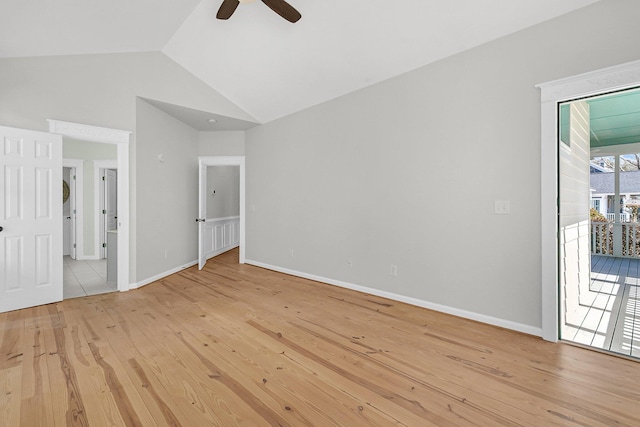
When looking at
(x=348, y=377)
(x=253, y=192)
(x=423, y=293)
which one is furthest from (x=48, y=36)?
(x=423, y=293)

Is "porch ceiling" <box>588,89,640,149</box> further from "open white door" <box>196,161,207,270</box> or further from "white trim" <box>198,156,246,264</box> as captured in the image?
"open white door" <box>196,161,207,270</box>

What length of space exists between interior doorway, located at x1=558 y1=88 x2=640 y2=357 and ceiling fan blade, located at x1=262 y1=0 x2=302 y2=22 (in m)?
2.50

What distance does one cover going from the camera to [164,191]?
493 cm

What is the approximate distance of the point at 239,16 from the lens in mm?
3445

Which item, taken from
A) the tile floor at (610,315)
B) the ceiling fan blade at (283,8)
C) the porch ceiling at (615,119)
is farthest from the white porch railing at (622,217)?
the ceiling fan blade at (283,8)

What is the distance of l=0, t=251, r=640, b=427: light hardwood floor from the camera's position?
5.47ft

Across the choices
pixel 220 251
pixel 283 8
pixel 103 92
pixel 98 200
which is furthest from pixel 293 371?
pixel 98 200

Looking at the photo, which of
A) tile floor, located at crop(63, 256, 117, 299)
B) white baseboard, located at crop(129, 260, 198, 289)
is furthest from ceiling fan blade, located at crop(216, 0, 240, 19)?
tile floor, located at crop(63, 256, 117, 299)

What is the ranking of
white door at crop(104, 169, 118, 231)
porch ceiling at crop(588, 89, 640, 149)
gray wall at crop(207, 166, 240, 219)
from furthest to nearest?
1. gray wall at crop(207, 166, 240, 219)
2. white door at crop(104, 169, 118, 231)
3. porch ceiling at crop(588, 89, 640, 149)

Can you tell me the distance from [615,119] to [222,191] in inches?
289

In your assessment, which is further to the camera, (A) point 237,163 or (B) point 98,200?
(B) point 98,200

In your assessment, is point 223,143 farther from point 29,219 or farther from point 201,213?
point 29,219

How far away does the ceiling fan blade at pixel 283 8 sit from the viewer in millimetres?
2544

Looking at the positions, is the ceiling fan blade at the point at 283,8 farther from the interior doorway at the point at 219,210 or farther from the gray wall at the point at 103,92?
the interior doorway at the point at 219,210
